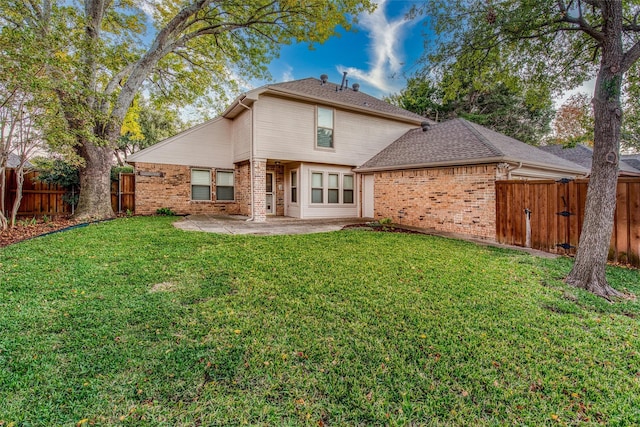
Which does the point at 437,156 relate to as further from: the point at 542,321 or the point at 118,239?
the point at 118,239

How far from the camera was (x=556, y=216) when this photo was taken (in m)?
7.16

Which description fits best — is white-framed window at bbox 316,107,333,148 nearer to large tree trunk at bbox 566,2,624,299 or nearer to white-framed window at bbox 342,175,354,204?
white-framed window at bbox 342,175,354,204

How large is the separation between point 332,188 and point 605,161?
31.3 ft

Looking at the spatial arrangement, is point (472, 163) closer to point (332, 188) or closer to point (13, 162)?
point (332, 188)

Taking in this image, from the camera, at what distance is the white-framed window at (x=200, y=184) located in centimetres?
1345

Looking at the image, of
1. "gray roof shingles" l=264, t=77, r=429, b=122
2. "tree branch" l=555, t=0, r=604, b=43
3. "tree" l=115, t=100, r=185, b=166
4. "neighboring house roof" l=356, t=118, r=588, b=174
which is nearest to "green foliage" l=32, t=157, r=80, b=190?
"gray roof shingles" l=264, t=77, r=429, b=122

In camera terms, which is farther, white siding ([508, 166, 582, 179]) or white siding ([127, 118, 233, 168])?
white siding ([127, 118, 233, 168])

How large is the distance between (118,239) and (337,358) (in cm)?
641

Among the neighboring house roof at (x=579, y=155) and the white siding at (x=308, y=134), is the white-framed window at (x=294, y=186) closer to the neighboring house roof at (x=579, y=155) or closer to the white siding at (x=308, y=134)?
the white siding at (x=308, y=134)

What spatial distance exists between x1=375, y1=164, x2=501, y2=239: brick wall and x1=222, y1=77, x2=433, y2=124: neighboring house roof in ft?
11.6

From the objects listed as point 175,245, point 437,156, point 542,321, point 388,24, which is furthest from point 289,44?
point 542,321

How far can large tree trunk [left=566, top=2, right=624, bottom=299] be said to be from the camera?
4676 millimetres

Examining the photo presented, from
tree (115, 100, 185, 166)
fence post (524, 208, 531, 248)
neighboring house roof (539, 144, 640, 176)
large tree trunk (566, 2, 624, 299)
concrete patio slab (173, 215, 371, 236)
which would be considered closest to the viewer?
large tree trunk (566, 2, 624, 299)

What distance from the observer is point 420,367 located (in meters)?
2.56
